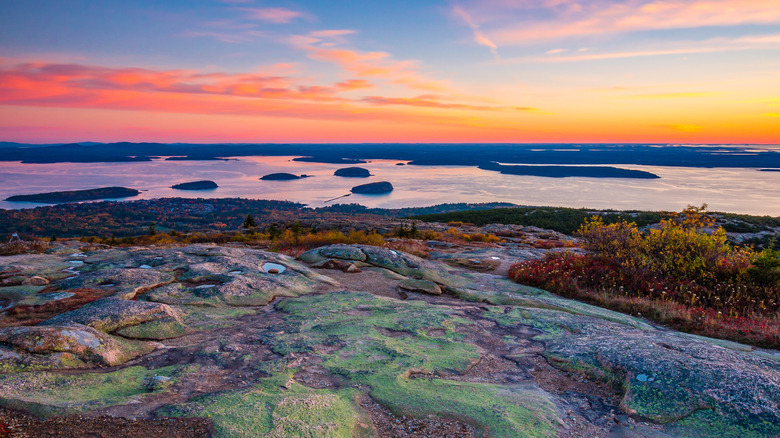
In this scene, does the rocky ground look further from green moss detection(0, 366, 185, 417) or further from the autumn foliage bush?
the autumn foliage bush

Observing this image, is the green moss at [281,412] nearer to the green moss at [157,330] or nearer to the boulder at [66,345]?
the boulder at [66,345]

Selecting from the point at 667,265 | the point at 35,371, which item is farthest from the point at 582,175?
the point at 35,371

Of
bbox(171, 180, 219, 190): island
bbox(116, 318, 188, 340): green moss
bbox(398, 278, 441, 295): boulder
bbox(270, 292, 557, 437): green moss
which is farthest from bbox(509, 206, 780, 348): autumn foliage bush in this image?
bbox(171, 180, 219, 190): island

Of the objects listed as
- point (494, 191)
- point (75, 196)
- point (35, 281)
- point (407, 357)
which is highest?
point (35, 281)

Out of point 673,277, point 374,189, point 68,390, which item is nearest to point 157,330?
point 68,390

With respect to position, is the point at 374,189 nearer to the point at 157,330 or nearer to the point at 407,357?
the point at 157,330

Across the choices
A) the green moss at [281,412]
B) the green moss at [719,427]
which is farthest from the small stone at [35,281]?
the green moss at [719,427]
